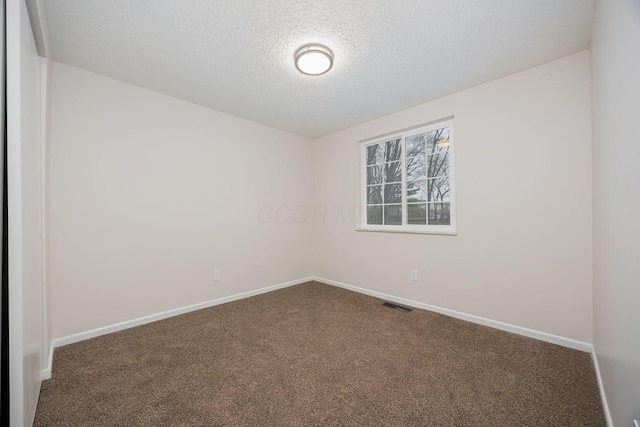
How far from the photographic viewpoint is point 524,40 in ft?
6.39

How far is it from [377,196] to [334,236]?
934 millimetres

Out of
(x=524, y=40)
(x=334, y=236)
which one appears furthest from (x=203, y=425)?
(x=524, y=40)

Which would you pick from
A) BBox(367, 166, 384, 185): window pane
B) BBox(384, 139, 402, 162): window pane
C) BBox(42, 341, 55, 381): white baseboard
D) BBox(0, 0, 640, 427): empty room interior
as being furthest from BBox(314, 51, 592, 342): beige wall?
BBox(42, 341, 55, 381): white baseboard

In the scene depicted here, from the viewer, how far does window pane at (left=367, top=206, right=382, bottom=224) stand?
363 centimetres

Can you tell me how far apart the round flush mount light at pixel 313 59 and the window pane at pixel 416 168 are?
163 cm

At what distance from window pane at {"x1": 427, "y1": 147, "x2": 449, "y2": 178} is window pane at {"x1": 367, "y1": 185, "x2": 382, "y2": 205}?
0.75 meters

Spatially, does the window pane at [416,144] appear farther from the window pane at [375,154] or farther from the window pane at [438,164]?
the window pane at [375,154]

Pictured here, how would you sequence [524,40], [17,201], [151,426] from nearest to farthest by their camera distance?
[17,201]
[151,426]
[524,40]

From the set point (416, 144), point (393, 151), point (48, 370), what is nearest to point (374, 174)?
point (393, 151)

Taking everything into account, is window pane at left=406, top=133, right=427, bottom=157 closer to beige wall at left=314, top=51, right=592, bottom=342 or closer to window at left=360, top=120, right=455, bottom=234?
window at left=360, top=120, right=455, bottom=234

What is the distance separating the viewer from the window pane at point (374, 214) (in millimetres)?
3633

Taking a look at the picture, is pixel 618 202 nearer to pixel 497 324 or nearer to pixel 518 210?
pixel 518 210

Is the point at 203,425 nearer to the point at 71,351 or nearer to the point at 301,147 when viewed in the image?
the point at 71,351

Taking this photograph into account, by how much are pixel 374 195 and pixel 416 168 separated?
717 mm
